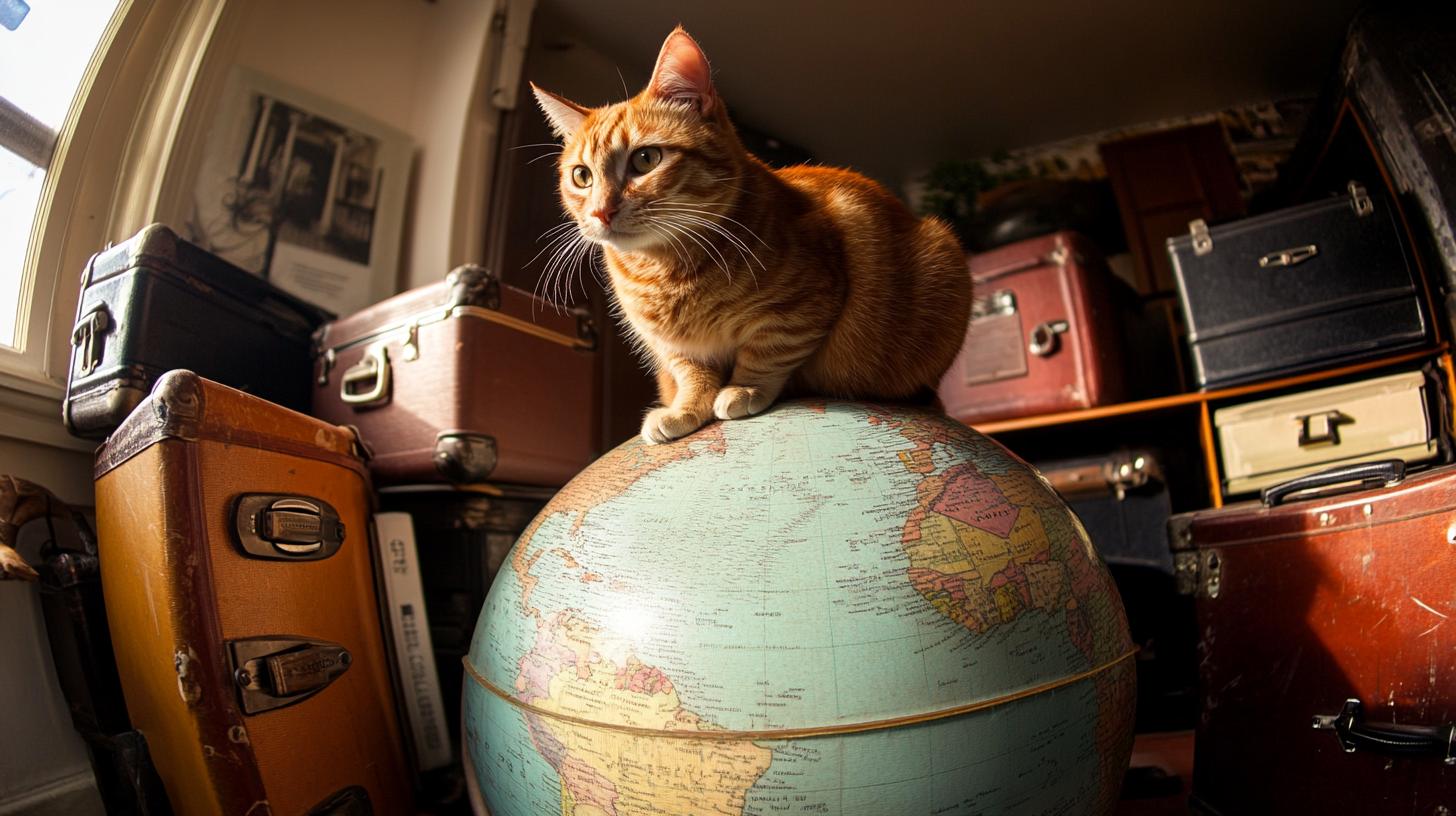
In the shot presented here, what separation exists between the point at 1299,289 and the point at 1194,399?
337 millimetres

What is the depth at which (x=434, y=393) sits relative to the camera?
4.33 ft

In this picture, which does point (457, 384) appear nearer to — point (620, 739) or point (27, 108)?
point (27, 108)

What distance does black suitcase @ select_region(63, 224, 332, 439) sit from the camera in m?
1.02

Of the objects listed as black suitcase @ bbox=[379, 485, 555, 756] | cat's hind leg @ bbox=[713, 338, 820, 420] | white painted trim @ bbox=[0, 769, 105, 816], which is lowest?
white painted trim @ bbox=[0, 769, 105, 816]

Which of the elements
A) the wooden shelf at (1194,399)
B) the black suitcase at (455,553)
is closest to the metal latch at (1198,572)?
the wooden shelf at (1194,399)

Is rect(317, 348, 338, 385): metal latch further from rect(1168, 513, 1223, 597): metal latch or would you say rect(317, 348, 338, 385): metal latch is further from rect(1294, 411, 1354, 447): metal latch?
rect(1294, 411, 1354, 447): metal latch

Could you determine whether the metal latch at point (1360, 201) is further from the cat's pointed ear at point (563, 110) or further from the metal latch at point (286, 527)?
the metal latch at point (286, 527)

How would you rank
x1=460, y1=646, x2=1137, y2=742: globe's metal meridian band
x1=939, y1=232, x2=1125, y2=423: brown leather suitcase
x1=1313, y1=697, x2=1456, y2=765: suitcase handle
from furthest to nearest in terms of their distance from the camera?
x1=939, y1=232, x2=1125, y2=423: brown leather suitcase < x1=1313, y1=697, x2=1456, y2=765: suitcase handle < x1=460, y1=646, x2=1137, y2=742: globe's metal meridian band

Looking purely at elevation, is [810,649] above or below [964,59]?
below

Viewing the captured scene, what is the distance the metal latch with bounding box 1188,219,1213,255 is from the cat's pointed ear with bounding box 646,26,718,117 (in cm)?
145

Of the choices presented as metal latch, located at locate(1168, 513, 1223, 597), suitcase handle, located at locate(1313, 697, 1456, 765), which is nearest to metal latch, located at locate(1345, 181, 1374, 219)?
metal latch, located at locate(1168, 513, 1223, 597)

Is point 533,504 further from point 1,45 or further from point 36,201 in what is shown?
point 1,45

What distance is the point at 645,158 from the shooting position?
0.92 m

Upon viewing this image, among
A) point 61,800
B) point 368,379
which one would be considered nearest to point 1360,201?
point 368,379
